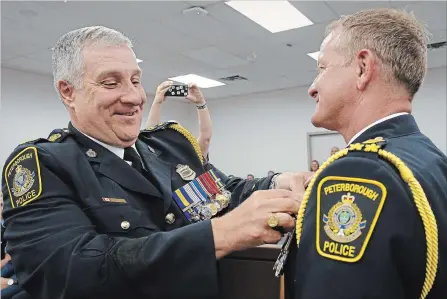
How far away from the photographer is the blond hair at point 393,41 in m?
1.02

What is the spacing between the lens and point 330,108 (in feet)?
3.65

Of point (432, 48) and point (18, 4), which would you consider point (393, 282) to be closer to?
point (18, 4)

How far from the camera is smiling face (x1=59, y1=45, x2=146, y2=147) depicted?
1.25 metres

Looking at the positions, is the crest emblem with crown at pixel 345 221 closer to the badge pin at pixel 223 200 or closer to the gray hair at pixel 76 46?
the badge pin at pixel 223 200

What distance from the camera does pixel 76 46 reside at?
1260 millimetres

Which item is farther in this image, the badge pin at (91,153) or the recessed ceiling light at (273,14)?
the recessed ceiling light at (273,14)

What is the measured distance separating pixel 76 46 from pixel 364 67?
31.6 inches

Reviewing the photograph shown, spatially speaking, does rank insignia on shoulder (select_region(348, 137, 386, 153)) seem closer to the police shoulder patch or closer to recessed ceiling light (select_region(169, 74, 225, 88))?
the police shoulder patch

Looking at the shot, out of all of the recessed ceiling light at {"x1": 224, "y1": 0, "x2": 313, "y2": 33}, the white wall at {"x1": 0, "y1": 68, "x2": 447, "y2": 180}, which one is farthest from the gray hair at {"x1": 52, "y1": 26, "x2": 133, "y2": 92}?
the white wall at {"x1": 0, "y1": 68, "x2": 447, "y2": 180}

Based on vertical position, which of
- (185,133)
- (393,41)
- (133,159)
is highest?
(393,41)

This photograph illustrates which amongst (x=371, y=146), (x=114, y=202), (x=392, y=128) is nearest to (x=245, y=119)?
(x=114, y=202)

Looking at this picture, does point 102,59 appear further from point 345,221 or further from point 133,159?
point 345,221

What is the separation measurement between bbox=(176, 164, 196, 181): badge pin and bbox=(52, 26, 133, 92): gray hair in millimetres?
458

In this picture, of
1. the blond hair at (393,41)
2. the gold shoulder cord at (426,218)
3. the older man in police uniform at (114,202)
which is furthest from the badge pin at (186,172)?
the gold shoulder cord at (426,218)
